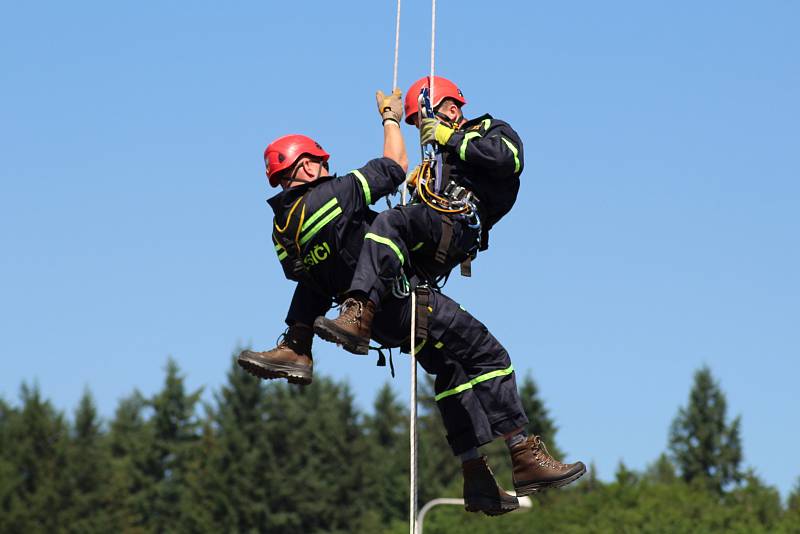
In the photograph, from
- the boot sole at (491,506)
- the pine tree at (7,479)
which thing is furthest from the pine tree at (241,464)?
the boot sole at (491,506)

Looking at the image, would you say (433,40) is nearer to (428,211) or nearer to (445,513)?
(428,211)

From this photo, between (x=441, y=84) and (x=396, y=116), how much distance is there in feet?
1.58

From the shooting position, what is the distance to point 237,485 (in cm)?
7694

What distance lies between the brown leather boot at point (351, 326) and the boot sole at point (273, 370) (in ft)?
2.21

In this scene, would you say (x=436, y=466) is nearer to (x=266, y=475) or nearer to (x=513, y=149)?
(x=266, y=475)

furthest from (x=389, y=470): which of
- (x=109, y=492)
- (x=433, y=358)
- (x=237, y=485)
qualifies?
(x=433, y=358)

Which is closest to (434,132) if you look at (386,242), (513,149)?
(513,149)

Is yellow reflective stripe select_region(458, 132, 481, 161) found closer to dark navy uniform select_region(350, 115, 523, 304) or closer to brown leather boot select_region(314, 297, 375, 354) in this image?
dark navy uniform select_region(350, 115, 523, 304)

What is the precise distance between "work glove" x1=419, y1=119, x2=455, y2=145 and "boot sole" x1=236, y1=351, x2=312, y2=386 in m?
1.73

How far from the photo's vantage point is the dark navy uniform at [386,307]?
32.8 ft

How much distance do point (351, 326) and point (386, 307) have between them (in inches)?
23.2

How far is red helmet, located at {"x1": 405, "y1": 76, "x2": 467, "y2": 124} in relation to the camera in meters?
10.7

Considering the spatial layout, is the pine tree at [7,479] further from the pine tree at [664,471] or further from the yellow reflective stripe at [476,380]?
the yellow reflective stripe at [476,380]

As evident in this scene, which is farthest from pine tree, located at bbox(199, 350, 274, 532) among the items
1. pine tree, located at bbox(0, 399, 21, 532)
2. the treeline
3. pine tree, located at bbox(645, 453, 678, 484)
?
pine tree, located at bbox(645, 453, 678, 484)
